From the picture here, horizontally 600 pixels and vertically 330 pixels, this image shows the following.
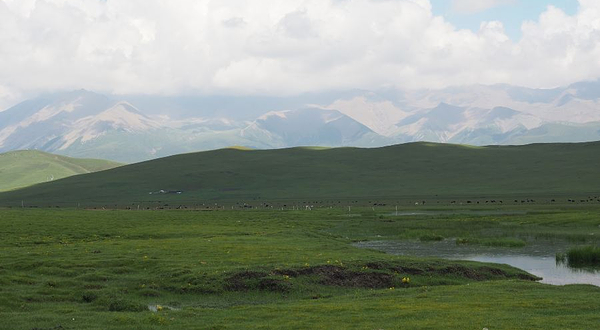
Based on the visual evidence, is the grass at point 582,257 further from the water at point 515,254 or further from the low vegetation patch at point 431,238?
the low vegetation patch at point 431,238

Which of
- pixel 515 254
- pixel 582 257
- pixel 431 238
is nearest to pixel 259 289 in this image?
pixel 582 257

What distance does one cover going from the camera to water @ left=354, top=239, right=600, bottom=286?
46.3 meters

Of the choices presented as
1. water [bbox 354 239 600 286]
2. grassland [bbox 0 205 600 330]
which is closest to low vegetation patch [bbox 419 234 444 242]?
water [bbox 354 239 600 286]

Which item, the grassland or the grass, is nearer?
the grassland

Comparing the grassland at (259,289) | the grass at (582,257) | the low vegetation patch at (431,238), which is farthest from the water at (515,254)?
the grassland at (259,289)

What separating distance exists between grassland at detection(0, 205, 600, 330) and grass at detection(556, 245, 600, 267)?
8.04 m

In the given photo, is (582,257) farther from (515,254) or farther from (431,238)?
(431,238)

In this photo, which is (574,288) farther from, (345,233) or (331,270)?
(345,233)

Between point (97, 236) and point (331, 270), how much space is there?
37.4 m

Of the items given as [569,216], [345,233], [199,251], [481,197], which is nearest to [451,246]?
[345,233]

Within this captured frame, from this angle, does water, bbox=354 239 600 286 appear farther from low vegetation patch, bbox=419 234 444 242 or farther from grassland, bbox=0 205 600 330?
grassland, bbox=0 205 600 330

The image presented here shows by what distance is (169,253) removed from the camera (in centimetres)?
5156

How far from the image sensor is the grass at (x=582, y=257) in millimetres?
51312

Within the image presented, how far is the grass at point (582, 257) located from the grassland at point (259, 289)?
804 cm
